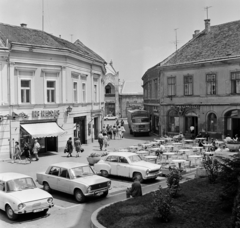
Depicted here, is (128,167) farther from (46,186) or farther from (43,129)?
(43,129)

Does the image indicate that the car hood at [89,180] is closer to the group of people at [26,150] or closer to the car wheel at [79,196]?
the car wheel at [79,196]

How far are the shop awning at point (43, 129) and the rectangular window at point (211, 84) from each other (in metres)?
16.7

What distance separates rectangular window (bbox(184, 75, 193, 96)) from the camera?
37906 millimetres

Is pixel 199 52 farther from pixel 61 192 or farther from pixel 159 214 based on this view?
pixel 159 214

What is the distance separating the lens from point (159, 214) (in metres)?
11.2

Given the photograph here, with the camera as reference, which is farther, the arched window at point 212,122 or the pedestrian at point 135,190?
the arched window at point 212,122

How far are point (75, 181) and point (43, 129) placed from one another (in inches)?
498

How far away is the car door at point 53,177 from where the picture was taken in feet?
53.4

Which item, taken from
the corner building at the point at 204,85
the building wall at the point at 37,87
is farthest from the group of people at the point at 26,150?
the corner building at the point at 204,85

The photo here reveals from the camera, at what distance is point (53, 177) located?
53.7ft

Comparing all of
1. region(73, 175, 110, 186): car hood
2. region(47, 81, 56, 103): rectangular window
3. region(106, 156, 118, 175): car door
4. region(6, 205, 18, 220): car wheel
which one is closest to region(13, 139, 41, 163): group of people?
region(47, 81, 56, 103): rectangular window

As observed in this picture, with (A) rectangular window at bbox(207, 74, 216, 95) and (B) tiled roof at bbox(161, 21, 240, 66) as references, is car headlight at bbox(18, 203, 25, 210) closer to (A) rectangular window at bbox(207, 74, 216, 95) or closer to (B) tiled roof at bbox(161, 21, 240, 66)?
(A) rectangular window at bbox(207, 74, 216, 95)

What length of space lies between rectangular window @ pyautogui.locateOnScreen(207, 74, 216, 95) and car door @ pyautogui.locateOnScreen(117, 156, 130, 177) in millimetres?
19431

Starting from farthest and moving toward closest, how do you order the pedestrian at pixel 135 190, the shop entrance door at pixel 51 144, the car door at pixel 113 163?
the shop entrance door at pixel 51 144
the car door at pixel 113 163
the pedestrian at pixel 135 190
